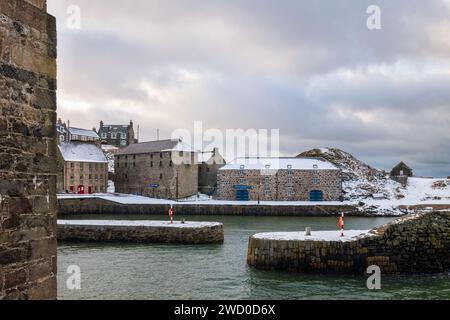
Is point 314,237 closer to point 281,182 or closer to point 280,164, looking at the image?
point 281,182

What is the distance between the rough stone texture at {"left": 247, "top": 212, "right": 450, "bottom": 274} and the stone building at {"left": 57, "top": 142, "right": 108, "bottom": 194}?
5117 cm

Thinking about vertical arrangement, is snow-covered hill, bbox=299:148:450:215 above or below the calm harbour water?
above

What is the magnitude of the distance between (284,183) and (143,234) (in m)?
34.3

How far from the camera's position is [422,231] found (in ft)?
62.6

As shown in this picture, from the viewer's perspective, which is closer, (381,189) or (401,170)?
(381,189)

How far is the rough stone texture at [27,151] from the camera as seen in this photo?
532 centimetres

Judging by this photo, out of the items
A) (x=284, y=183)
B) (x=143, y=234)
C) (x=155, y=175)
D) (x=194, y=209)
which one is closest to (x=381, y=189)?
(x=284, y=183)

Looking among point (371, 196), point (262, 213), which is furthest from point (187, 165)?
point (371, 196)

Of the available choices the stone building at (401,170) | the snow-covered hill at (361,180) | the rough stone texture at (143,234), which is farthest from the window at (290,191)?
the rough stone texture at (143,234)

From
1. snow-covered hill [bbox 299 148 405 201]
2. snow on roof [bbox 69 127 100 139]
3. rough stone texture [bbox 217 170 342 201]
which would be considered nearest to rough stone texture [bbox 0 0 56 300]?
rough stone texture [bbox 217 170 342 201]

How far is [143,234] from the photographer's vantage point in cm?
2867

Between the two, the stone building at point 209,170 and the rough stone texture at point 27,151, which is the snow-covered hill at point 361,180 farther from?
the rough stone texture at point 27,151

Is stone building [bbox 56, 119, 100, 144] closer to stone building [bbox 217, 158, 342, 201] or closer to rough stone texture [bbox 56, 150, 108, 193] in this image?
rough stone texture [bbox 56, 150, 108, 193]

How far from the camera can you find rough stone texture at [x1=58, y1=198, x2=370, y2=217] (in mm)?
51656
